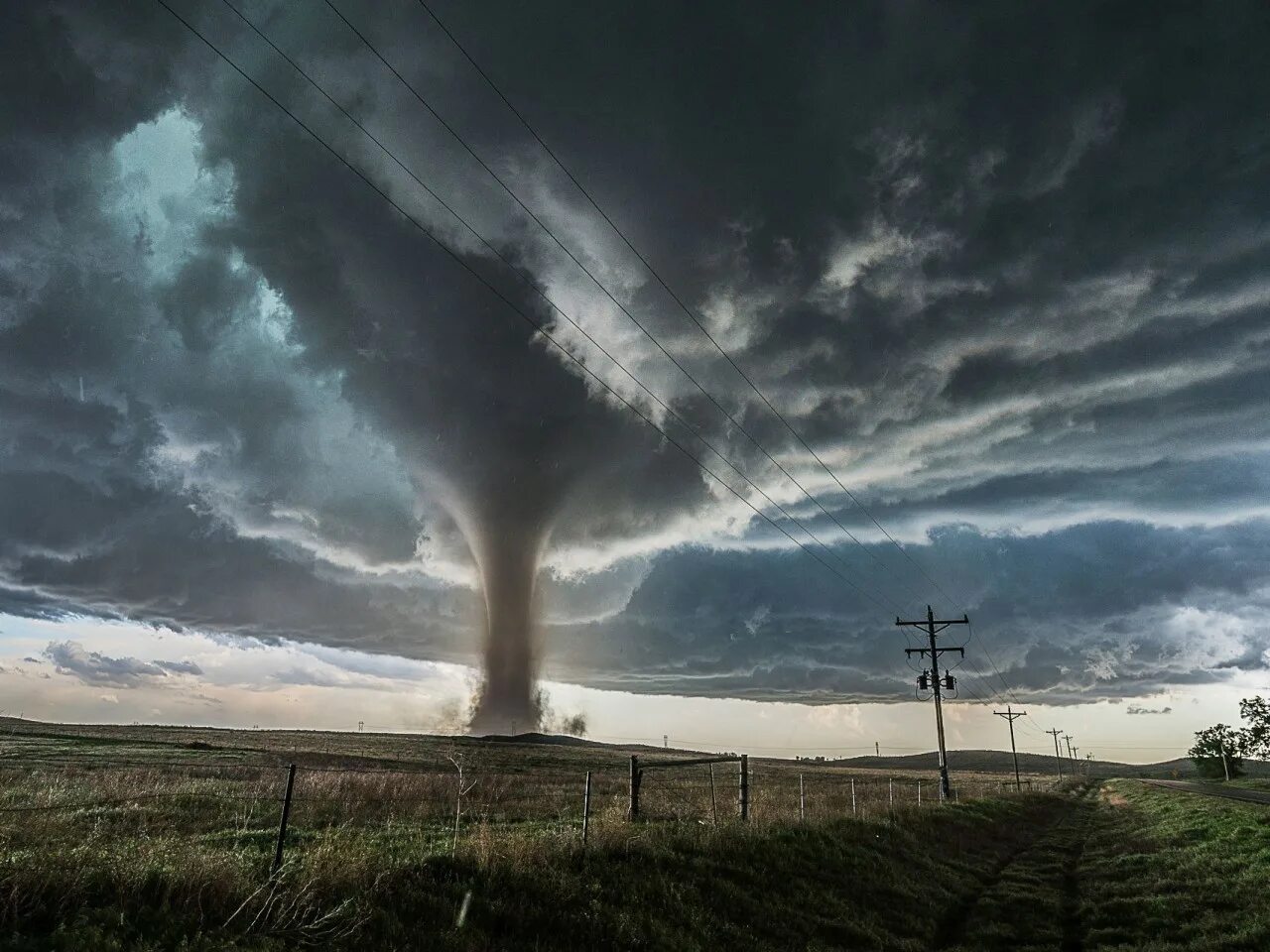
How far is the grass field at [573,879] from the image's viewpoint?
28.0ft

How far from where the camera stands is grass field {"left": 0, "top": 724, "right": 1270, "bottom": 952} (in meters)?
8.53

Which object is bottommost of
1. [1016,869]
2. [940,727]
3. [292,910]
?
[1016,869]

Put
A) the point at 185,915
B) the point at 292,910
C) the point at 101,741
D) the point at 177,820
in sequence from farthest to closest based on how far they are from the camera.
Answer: the point at 101,741 < the point at 177,820 < the point at 292,910 < the point at 185,915

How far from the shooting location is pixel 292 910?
9.05 metres

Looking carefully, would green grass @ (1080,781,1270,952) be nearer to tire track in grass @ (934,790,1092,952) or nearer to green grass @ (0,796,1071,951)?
tire track in grass @ (934,790,1092,952)

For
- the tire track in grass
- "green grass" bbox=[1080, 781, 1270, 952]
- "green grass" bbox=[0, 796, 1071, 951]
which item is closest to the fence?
"green grass" bbox=[0, 796, 1071, 951]

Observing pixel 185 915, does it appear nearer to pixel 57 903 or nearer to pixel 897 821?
pixel 57 903

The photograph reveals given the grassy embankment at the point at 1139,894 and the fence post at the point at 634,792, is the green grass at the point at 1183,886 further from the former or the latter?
the fence post at the point at 634,792

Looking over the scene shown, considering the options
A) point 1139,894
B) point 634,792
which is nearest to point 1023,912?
point 1139,894

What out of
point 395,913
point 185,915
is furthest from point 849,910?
point 185,915

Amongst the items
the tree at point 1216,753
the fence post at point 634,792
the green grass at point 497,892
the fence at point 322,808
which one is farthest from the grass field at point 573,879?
the tree at point 1216,753

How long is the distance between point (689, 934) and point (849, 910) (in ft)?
16.5

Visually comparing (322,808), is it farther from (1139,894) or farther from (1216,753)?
(1216,753)

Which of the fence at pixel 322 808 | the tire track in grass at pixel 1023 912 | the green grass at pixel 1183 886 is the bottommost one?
the tire track in grass at pixel 1023 912
